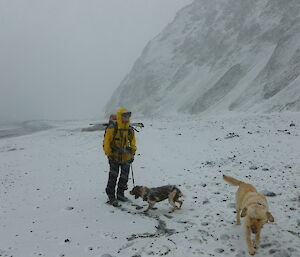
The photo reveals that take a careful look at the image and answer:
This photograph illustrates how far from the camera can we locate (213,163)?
15.6 metres

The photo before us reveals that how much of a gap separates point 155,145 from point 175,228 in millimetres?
14000

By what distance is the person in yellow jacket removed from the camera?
10.2 meters

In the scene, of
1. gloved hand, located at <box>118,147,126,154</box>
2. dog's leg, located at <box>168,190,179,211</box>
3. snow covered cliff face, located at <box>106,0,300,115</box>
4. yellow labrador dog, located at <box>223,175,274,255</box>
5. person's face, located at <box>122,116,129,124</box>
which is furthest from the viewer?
snow covered cliff face, located at <box>106,0,300,115</box>

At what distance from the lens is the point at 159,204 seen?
10656mm

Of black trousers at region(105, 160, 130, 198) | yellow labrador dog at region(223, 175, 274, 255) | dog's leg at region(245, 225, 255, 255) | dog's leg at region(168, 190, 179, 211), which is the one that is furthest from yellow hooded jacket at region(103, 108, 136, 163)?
dog's leg at region(245, 225, 255, 255)

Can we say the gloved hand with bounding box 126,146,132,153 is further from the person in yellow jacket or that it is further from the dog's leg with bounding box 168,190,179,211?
the dog's leg with bounding box 168,190,179,211

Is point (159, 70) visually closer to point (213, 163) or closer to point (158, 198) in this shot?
point (213, 163)

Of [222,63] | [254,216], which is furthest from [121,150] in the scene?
[222,63]

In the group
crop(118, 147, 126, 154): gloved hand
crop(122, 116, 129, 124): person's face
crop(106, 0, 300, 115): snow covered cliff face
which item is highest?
crop(106, 0, 300, 115): snow covered cliff face

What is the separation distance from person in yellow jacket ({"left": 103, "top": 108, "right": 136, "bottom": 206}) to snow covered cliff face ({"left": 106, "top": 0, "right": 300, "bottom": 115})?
22405 millimetres

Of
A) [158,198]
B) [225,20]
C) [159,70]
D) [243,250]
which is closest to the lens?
[243,250]

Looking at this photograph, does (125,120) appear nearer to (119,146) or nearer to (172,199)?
(119,146)

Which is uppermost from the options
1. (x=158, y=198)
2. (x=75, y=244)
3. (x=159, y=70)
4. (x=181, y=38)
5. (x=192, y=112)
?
(x=181, y=38)

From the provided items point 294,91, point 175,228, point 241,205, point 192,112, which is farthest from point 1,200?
point 192,112
